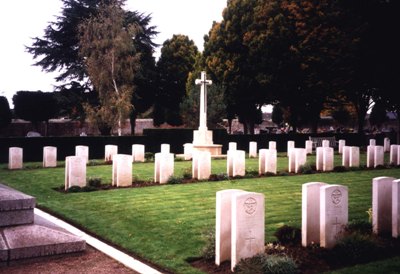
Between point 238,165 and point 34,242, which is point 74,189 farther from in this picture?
point 34,242

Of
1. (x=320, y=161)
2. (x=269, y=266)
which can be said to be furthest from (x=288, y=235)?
(x=320, y=161)

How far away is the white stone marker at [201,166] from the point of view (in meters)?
15.0

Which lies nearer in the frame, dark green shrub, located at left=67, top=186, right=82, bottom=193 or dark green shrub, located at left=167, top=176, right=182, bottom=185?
dark green shrub, located at left=67, top=186, right=82, bottom=193

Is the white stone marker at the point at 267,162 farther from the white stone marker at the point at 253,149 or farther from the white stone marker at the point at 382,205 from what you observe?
the white stone marker at the point at 382,205

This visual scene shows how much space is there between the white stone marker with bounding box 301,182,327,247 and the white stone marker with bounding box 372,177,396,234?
1.22m

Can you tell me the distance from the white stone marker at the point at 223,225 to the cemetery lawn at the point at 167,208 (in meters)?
0.47

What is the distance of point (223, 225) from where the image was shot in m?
6.04

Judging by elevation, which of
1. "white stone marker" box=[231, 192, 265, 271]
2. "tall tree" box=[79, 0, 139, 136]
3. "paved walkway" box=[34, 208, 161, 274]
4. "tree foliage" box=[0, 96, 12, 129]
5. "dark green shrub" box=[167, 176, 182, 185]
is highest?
"tall tree" box=[79, 0, 139, 136]

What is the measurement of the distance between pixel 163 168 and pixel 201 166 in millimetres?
1440

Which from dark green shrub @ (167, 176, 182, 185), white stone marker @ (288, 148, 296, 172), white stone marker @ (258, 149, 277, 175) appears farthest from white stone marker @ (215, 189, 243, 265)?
white stone marker @ (288, 148, 296, 172)

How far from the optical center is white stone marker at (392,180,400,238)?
7.04 meters

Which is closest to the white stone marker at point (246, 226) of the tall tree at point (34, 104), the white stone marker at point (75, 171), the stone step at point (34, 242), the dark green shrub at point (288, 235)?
the dark green shrub at point (288, 235)

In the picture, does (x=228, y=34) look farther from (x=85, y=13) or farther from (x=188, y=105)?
(x=85, y=13)

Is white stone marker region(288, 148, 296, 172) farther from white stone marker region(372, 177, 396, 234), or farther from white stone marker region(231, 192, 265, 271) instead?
white stone marker region(231, 192, 265, 271)
